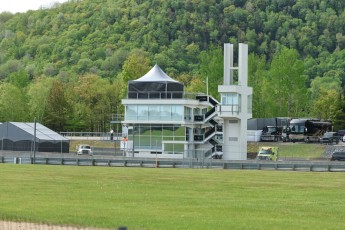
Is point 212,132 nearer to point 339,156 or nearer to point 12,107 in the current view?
point 339,156

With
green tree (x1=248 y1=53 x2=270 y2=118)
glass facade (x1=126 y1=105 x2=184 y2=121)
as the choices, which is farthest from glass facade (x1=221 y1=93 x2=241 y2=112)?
green tree (x1=248 y1=53 x2=270 y2=118)

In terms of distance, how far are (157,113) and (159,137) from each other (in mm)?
2869

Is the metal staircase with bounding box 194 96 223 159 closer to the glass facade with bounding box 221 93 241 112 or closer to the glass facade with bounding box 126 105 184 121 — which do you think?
the glass facade with bounding box 126 105 184 121

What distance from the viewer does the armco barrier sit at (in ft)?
249

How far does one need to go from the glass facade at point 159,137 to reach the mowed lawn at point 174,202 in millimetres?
48044

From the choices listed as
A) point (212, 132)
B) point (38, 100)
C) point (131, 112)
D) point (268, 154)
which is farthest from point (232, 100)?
point (38, 100)

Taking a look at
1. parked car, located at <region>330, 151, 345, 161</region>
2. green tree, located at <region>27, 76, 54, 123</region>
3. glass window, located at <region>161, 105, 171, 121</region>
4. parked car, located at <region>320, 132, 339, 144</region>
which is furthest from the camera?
green tree, located at <region>27, 76, 54, 123</region>

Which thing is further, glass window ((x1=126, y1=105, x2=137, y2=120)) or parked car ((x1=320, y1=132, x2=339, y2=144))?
parked car ((x1=320, y1=132, x2=339, y2=144))

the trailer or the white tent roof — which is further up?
the white tent roof

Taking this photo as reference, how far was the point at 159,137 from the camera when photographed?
109 m

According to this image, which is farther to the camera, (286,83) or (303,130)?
(286,83)

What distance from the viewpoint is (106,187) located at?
4981 centimetres

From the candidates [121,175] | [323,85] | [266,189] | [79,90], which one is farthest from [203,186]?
[323,85]

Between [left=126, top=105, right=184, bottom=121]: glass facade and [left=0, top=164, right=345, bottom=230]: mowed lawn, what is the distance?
48552 millimetres
